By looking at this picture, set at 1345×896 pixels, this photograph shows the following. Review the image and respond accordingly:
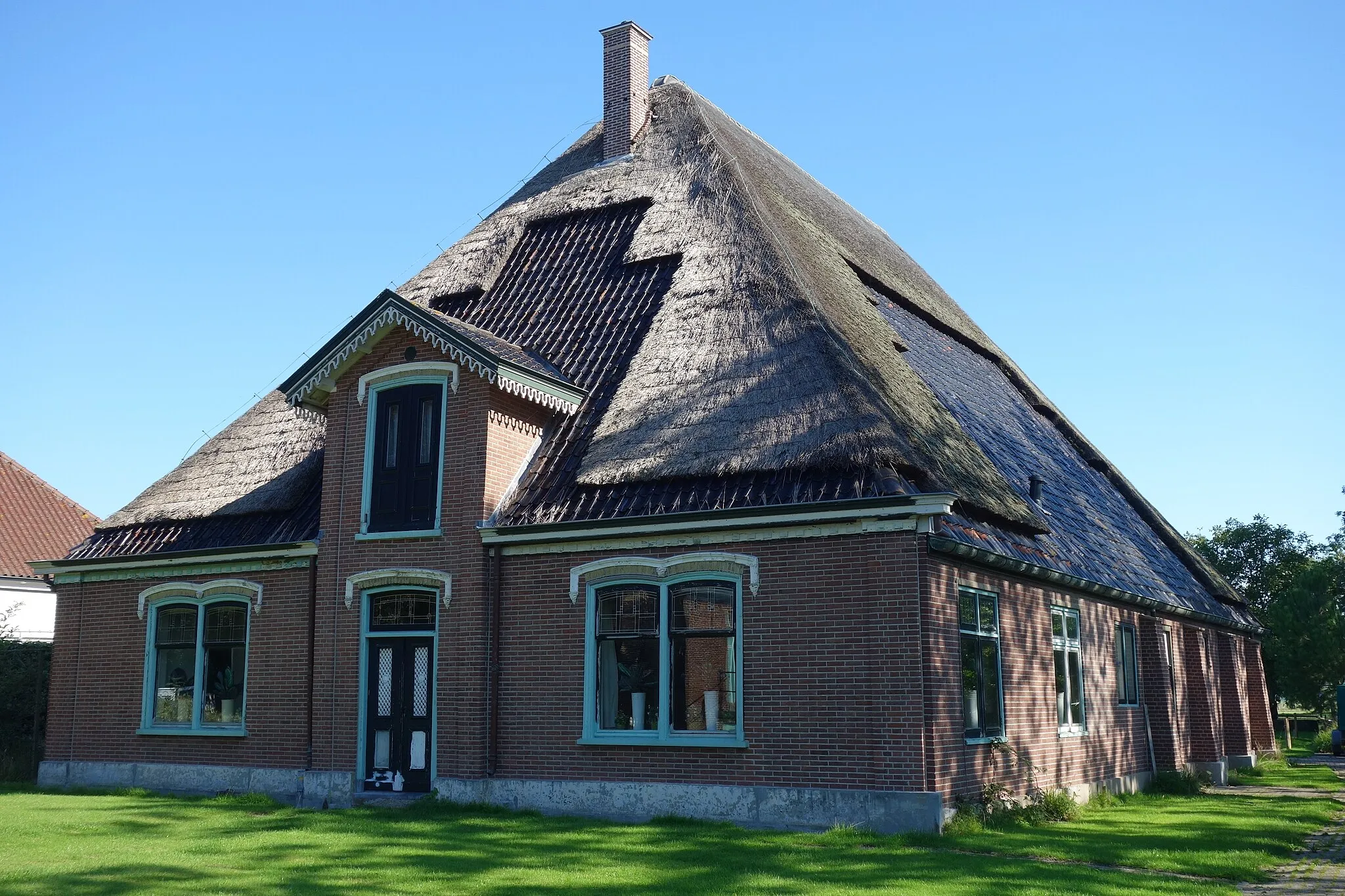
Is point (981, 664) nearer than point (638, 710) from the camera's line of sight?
No

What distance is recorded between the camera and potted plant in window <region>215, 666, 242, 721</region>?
1766cm

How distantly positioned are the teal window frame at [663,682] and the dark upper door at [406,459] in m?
2.81

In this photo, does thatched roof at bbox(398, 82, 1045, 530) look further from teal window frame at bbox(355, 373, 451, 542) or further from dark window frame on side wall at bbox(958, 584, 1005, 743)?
teal window frame at bbox(355, 373, 451, 542)

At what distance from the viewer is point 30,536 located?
31.5 m

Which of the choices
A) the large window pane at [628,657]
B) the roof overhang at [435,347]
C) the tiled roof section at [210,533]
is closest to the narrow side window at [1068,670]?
the large window pane at [628,657]

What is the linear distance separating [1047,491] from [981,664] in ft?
20.7

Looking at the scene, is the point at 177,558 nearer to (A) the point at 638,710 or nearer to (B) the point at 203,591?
(B) the point at 203,591

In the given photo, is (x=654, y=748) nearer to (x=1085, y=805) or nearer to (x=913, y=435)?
(x=913, y=435)

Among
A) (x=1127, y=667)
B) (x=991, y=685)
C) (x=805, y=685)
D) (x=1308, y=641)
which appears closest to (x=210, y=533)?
(x=805, y=685)

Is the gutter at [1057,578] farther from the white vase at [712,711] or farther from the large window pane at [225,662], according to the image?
the large window pane at [225,662]

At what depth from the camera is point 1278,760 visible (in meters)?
29.5

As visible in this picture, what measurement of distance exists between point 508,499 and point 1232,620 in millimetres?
17468

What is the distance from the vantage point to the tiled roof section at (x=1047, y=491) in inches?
675

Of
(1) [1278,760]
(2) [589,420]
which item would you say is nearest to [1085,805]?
(2) [589,420]
